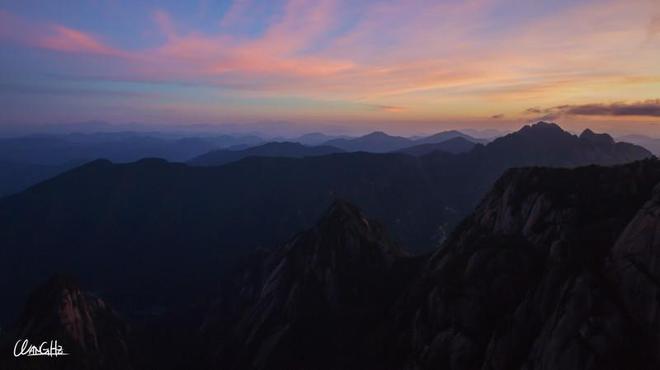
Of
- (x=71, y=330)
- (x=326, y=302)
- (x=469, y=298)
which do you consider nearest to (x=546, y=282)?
(x=469, y=298)

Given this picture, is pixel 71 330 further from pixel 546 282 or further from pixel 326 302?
pixel 546 282

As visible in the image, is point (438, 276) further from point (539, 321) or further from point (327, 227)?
point (327, 227)

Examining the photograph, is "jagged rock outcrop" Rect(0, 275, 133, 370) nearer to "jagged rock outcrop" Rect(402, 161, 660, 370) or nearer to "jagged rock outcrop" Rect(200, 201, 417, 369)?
"jagged rock outcrop" Rect(200, 201, 417, 369)

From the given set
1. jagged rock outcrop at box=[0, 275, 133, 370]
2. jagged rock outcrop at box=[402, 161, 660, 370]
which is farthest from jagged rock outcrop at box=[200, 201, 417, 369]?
jagged rock outcrop at box=[0, 275, 133, 370]

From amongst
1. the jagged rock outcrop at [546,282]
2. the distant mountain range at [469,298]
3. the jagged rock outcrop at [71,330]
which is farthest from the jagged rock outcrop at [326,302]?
the jagged rock outcrop at [71,330]

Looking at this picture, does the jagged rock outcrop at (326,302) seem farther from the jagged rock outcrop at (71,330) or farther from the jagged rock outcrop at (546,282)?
the jagged rock outcrop at (71,330)

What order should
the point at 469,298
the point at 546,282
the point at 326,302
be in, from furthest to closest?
the point at 326,302 → the point at 469,298 → the point at 546,282
